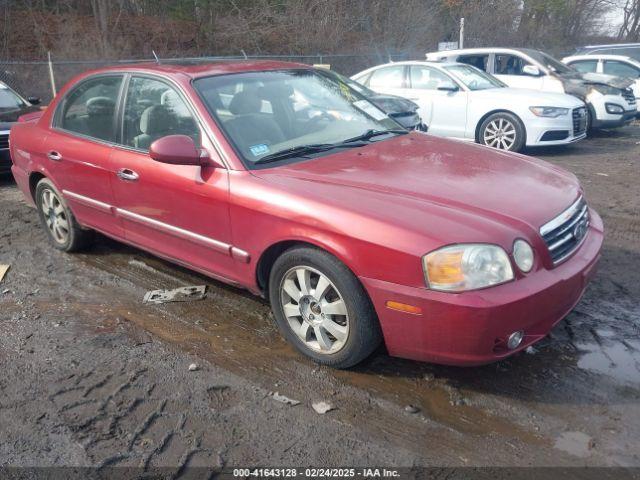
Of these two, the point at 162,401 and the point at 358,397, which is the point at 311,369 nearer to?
the point at 358,397

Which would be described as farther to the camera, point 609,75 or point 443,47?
point 443,47

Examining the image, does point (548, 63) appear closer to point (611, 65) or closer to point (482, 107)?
point (611, 65)

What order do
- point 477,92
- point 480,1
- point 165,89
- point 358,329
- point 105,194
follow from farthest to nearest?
point 480,1 < point 477,92 < point 105,194 < point 165,89 < point 358,329

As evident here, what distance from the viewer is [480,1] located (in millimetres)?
29078

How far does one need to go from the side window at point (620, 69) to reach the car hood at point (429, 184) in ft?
37.2

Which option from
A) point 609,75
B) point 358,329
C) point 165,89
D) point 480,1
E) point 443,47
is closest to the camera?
point 358,329

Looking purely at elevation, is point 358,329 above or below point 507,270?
below

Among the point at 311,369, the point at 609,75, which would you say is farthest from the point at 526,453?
the point at 609,75

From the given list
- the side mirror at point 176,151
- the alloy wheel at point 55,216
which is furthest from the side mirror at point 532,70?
the side mirror at point 176,151

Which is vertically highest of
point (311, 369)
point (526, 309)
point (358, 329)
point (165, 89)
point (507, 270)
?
point (165, 89)

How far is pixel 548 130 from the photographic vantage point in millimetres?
9078

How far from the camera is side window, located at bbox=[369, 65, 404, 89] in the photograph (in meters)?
10.5

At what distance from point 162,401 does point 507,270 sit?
74.6 inches

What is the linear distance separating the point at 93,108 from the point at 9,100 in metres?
5.36
